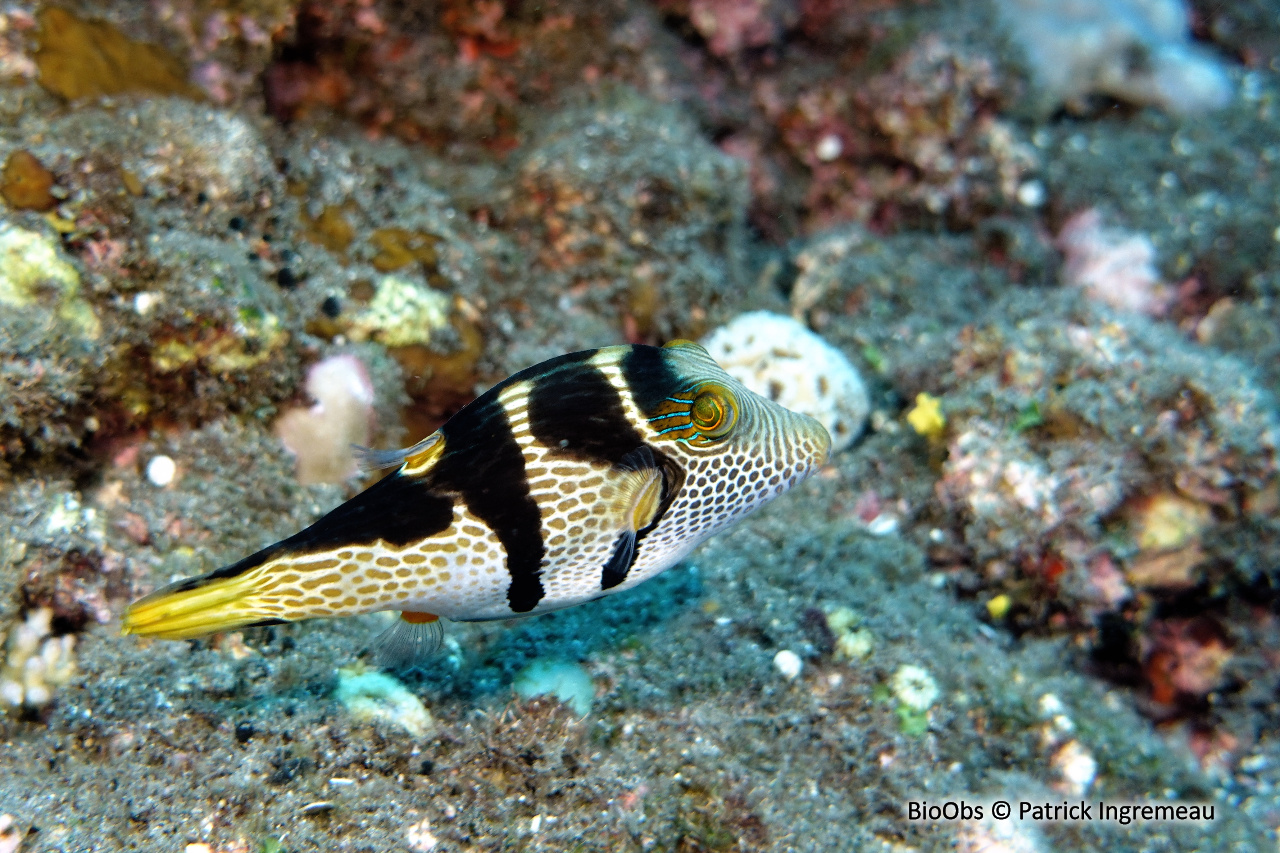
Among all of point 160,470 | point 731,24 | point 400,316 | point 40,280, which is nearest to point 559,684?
point 160,470

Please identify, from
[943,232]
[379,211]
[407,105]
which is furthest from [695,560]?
[943,232]

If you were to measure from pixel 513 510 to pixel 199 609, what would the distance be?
3.04 feet

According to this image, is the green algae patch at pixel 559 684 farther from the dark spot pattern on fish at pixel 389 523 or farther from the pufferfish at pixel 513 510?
the dark spot pattern on fish at pixel 389 523

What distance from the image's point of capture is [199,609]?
2.12 m

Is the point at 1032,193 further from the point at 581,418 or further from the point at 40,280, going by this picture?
the point at 40,280

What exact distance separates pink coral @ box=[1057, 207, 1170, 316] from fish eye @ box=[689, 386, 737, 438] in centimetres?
533

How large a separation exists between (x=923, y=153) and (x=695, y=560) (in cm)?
507

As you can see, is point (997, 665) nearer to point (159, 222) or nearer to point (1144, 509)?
point (1144, 509)

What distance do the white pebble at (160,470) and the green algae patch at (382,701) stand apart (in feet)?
4.55

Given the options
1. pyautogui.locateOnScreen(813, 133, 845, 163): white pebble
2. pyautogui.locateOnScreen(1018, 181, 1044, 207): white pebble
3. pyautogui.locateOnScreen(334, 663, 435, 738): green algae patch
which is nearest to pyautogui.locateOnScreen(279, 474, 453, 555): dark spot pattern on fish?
pyautogui.locateOnScreen(334, 663, 435, 738): green algae patch

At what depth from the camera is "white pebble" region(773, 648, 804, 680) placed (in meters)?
3.28

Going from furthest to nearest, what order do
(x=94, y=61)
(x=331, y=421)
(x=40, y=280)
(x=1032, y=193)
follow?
(x=1032, y=193) < (x=94, y=61) < (x=331, y=421) < (x=40, y=280)

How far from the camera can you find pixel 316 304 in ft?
13.2

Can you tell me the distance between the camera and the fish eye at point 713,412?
7.23ft
